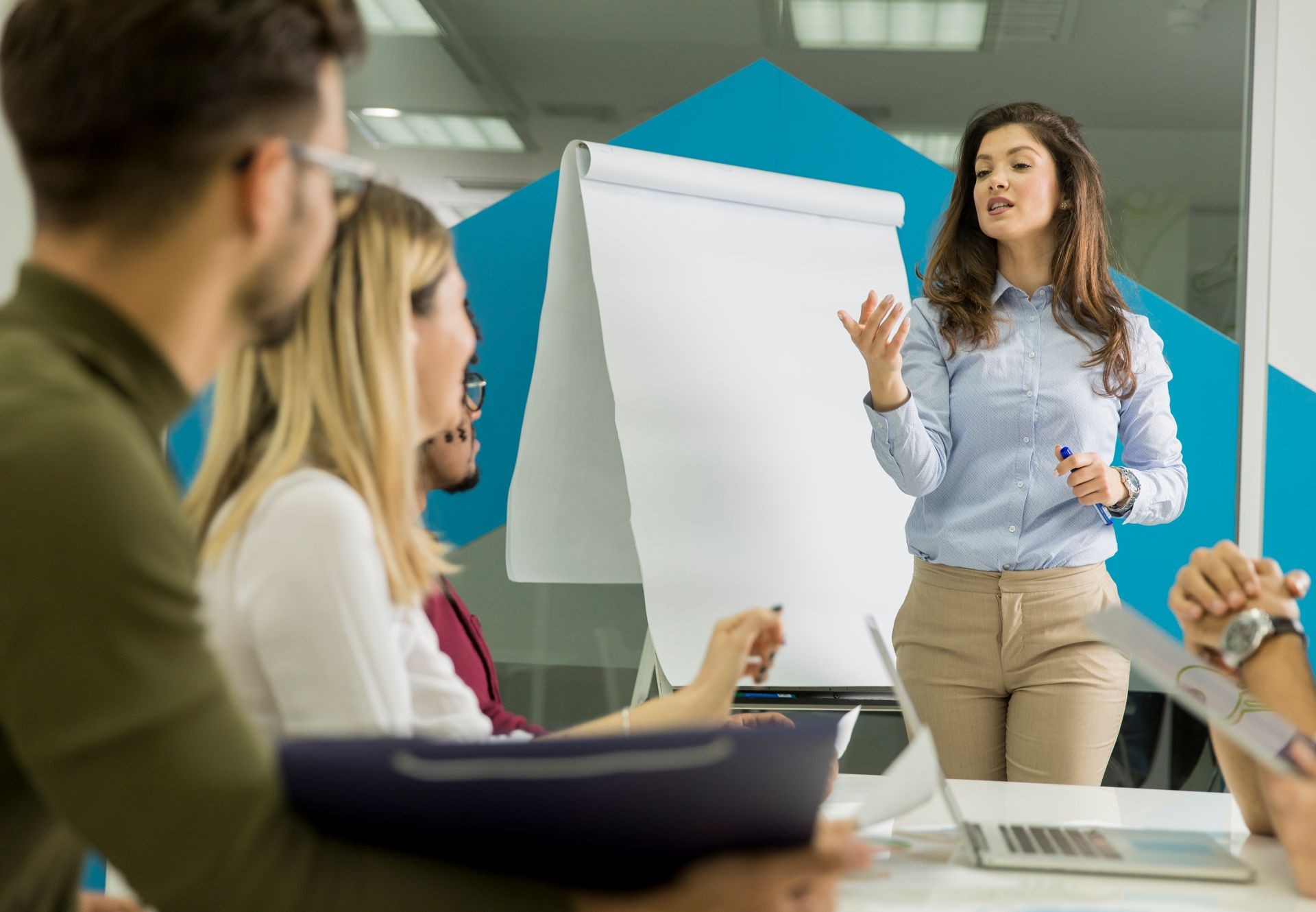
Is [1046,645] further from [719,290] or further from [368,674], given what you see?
[368,674]

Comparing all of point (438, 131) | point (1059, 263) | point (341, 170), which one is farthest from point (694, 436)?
point (341, 170)

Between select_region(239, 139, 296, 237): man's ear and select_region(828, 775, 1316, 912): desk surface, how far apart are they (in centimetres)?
75

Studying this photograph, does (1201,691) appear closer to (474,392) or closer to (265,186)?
(265,186)

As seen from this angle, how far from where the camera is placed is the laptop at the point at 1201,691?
3.36 ft

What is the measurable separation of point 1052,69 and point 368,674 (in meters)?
3.15

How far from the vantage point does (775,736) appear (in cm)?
58

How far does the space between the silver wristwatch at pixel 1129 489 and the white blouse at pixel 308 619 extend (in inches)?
67.3

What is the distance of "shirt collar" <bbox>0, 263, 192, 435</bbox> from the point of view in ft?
2.04

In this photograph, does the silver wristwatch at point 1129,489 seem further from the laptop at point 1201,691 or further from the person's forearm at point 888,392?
the laptop at point 1201,691

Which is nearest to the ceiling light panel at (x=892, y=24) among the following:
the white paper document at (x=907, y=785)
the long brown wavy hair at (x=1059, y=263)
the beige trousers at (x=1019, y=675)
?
the long brown wavy hair at (x=1059, y=263)

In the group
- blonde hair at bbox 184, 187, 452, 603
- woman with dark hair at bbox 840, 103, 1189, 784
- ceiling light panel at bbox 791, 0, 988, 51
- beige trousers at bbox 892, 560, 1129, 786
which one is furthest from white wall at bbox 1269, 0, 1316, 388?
blonde hair at bbox 184, 187, 452, 603

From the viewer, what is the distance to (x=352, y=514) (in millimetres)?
864

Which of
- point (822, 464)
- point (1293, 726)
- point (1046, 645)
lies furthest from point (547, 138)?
point (1293, 726)

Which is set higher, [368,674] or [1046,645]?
[368,674]
